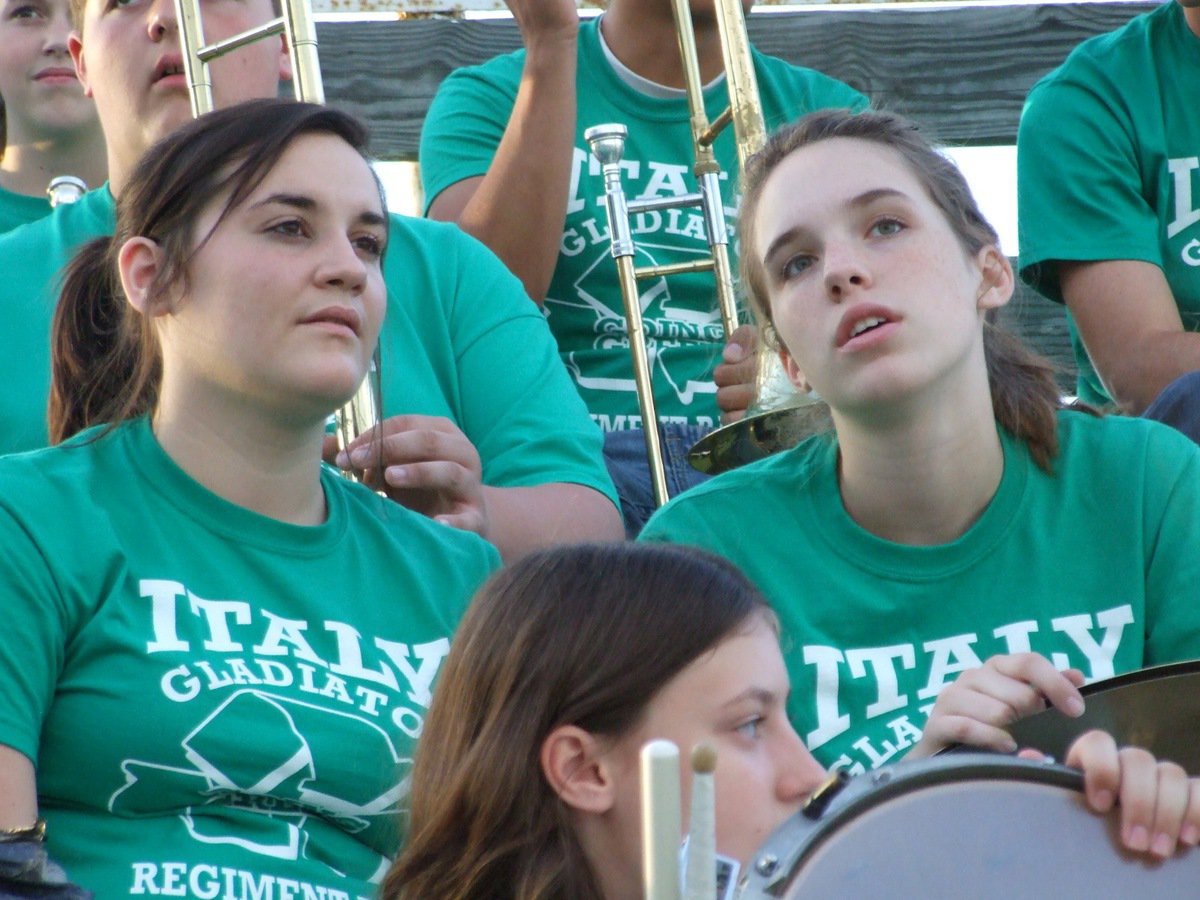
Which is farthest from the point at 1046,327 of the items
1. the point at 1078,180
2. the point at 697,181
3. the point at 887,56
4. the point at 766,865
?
the point at 766,865

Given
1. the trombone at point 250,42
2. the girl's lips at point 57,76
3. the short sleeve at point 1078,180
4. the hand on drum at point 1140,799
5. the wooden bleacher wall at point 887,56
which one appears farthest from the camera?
the wooden bleacher wall at point 887,56

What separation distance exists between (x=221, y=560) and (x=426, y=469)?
14.6 inches

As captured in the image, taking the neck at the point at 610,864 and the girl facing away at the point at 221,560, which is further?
the girl facing away at the point at 221,560

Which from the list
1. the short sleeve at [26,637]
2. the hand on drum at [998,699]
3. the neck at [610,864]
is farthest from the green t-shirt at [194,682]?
the hand on drum at [998,699]

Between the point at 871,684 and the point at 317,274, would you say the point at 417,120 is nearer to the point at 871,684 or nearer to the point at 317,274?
the point at 317,274

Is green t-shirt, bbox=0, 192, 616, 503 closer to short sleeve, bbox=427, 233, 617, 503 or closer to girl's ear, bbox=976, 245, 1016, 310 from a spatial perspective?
short sleeve, bbox=427, 233, 617, 503

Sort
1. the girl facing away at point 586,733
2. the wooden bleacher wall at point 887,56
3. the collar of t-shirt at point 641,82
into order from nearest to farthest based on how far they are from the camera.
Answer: the girl facing away at point 586,733, the collar of t-shirt at point 641,82, the wooden bleacher wall at point 887,56

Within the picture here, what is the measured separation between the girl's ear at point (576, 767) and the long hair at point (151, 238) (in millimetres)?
836

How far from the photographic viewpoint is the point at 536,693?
1.67 m

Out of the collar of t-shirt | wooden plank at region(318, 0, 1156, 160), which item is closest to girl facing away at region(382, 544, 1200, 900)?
the collar of t-shirt

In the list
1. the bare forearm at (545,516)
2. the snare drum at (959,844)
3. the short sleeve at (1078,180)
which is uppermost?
the short sleeve at (1078,180)

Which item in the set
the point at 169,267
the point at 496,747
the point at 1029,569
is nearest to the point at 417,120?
the point at 169,267

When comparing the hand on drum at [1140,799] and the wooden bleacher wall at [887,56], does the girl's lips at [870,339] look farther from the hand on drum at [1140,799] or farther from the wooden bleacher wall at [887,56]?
the wooden bleacher wall at [887,56]

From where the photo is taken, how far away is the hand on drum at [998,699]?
5.08 ft
